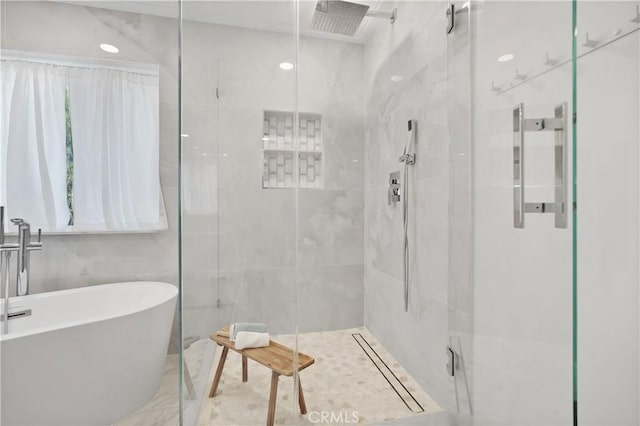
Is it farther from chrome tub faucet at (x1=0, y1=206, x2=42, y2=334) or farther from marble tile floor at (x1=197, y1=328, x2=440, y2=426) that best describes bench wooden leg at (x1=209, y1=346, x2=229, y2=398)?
chrome tub faucet at (x1=0, y1=206, x2=42, y2=334)

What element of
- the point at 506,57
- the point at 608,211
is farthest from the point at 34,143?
the point at 608,211

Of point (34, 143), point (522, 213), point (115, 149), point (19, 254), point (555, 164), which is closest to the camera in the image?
point (555, 164)

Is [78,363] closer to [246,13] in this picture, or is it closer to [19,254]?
[19,254]

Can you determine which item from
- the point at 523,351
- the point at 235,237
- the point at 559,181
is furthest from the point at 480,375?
the point at 235,237

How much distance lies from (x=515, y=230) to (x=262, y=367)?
3.50 ft

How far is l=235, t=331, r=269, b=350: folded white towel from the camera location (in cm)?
118

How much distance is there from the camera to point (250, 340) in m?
1.18

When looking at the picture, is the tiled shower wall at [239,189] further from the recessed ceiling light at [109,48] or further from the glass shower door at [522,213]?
the recessed ceiling light at [109,48]

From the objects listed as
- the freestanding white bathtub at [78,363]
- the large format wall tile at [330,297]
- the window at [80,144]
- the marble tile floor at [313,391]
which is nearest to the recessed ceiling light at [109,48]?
the window at [80,144]

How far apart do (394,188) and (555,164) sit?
830mm

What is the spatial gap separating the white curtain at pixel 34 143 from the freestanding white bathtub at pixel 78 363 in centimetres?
58
